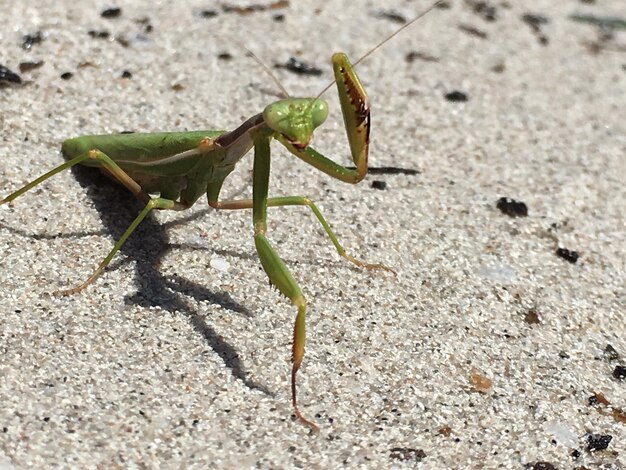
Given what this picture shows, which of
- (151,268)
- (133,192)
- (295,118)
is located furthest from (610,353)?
(133,192)

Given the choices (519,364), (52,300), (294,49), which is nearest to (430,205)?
(519,364)

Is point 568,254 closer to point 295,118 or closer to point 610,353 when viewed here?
point 610,353

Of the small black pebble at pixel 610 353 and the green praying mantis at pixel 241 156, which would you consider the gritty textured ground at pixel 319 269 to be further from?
the green praying mantis at pixel 241 156

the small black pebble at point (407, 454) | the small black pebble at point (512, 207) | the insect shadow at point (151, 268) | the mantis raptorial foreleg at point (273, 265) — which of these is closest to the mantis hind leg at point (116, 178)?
the insect shadow at point (151, 268)

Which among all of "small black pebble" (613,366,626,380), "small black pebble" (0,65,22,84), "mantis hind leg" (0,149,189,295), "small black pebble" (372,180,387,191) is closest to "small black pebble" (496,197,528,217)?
"small black pebble" (372,180,387,191)

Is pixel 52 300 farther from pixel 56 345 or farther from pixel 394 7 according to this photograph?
pixel 394 7
